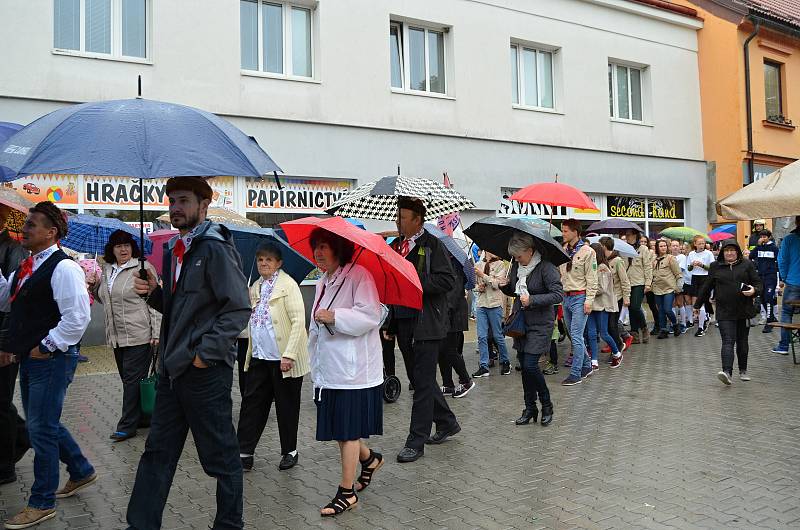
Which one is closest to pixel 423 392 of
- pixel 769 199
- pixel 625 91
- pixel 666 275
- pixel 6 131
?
pixel 6 131

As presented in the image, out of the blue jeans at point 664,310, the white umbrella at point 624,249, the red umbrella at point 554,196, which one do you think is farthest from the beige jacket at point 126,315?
the blue jeans at point 664,310

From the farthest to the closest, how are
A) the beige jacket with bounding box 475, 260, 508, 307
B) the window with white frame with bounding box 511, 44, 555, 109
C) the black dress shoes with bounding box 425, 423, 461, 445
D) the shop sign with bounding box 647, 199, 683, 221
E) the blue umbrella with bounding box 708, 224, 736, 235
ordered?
the shop sign with bounding box 647, 199, 683, 221, the blue umbrella with bounding box 708, 224, 736, 235, the window with white frame with bounding box 511, 44, 555, 109, the beige jacket with bounding box 475, 260, 508, 307, the black dress shoes with bounding box 425, 423, 461, 445

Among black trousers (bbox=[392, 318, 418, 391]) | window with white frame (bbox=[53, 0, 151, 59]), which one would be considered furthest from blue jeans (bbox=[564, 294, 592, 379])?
window with white frame (bbox=[53, 0, 151, 59])

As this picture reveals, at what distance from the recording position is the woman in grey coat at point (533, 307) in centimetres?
741

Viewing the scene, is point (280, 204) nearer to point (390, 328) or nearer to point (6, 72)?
point (6, 72)

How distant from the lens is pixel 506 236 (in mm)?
8102

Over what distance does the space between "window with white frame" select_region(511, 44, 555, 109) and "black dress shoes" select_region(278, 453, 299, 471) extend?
14.3m

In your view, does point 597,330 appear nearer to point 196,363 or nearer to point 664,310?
point 664,310

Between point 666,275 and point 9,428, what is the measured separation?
11.7 m

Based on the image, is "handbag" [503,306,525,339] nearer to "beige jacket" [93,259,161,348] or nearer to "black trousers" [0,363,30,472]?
"beige jacket" [93,259,161,348]

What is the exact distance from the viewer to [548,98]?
773 inches

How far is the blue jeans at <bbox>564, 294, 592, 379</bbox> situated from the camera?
9875mm

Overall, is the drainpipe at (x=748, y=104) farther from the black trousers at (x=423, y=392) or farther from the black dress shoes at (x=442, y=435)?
the black trousers at (x=423, y=392)

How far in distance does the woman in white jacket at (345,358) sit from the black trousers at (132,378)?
278 centimetres
